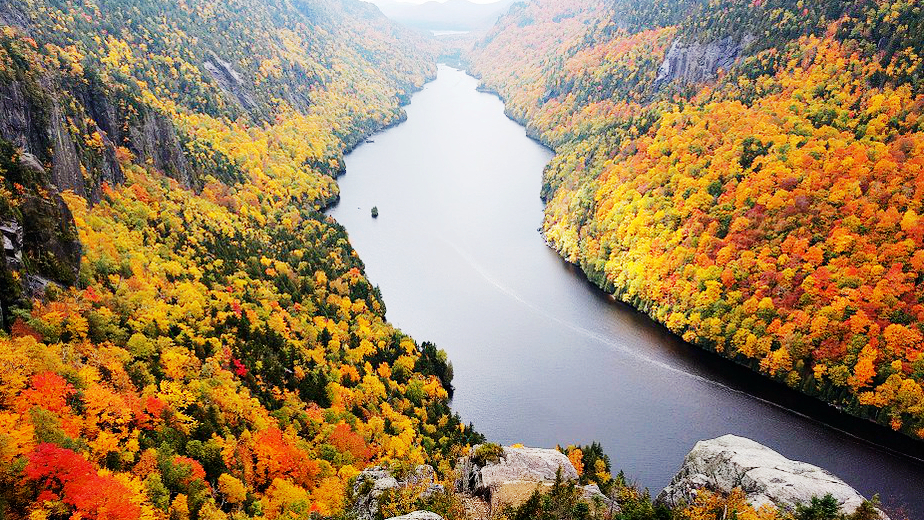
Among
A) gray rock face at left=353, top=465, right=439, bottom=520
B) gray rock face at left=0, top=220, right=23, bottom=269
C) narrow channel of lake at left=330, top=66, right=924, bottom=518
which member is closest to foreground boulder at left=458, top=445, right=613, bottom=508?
gray rock face at left=353, top=465, right=439, bottom=520

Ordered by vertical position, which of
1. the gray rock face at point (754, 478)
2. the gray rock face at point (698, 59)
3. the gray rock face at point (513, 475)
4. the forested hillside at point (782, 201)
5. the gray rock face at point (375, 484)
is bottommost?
the gray rock face at point (375, 484)

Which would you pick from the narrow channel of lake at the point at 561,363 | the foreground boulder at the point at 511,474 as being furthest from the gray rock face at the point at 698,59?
the foreground boulder at the point at 511,474

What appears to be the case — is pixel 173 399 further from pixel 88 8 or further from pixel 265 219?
pixel 88 8

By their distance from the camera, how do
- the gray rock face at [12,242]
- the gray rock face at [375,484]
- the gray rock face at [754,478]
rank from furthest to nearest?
the gray rock face at [12,242] → the gray rock face at [375,484] → the gray rock face at [754,478]

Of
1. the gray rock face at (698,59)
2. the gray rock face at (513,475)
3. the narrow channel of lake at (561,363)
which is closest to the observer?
the gray rock face at (513,475)

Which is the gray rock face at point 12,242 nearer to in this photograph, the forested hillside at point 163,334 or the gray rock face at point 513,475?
the forested hillside at point 163,334

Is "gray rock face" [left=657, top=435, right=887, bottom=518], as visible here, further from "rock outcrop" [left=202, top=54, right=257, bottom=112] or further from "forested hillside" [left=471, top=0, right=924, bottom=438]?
"rock outcrop" [left=202, top=54, right=257, bottom=112]
